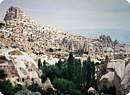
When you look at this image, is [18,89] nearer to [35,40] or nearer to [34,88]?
[34,88]

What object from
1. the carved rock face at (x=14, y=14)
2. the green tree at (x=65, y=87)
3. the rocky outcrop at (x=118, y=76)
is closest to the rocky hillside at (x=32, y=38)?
the carved rock face at (x=14, y=14)

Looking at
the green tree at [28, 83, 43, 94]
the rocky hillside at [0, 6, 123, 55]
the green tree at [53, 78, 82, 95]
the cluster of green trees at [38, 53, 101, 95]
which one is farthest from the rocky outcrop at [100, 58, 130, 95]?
the green tree at [28, 83, 43, 94]

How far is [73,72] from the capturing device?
201 inches

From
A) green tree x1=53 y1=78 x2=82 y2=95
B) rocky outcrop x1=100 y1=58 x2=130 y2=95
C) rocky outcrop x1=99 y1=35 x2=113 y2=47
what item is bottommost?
green tree x1=53 y1=78 x2=82 y2=95

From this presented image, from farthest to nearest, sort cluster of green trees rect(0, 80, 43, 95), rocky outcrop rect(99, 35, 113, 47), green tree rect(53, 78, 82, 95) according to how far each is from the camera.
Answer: rocky outcrop rect(99, 35, 113, 47), green tree rect(53, 78, 82, 95), cluster of green trees rect(0, 80, 43, 95)

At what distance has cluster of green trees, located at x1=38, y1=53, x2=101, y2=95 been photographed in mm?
5062

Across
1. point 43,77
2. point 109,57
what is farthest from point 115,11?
point 43,77

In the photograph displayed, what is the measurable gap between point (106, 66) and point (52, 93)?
1358 mm

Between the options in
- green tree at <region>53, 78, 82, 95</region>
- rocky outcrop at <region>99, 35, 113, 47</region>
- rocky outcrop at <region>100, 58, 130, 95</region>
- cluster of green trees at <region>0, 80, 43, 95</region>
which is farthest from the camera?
rocky outcrop at <region>99, 35, 113, 47</region>

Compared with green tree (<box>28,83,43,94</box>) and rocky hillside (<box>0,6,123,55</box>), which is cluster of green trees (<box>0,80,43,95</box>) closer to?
green tree (<box>28,83,43,94</box>)

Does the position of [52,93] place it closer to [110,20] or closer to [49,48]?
[49,48]

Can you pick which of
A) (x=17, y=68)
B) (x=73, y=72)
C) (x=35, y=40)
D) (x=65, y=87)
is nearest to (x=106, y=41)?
(x=73, y=72)

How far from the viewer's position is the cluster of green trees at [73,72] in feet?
16.6

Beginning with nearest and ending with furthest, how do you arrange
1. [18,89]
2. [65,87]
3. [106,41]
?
[18,89], [65,87], [106,41]
